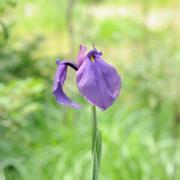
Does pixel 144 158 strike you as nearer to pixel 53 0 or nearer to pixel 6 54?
pixel 6 54

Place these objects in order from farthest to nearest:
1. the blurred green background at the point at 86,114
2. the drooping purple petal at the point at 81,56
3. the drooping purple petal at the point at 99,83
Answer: the blurred green background at the point at 86,114 → the drooping purple petal at the point at 81,56 → the drooping purple petal at the point at 99,83

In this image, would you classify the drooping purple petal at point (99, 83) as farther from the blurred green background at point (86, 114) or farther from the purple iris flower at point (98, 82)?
the blurred green background at point (86, 114)

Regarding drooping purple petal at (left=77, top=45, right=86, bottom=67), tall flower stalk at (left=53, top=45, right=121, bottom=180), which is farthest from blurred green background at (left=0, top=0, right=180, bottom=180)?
tall flower stalk at (left=53, top=45, right=121, bottom=180)

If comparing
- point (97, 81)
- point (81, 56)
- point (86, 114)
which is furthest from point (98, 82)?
point (86, 114)

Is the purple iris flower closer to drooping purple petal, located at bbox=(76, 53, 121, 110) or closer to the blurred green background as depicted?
drooping purple petal, located at bbox=(76, 53, 121, 110)

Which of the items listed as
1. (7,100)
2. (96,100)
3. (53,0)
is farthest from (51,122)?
(53,0)

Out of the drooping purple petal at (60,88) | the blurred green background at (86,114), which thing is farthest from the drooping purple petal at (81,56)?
the blurred green background at (86,114)

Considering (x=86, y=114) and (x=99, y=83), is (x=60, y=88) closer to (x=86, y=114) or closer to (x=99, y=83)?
(x=99, y=83)

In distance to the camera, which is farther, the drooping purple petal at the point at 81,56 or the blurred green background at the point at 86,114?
the blurred green background at the point at 86,114
